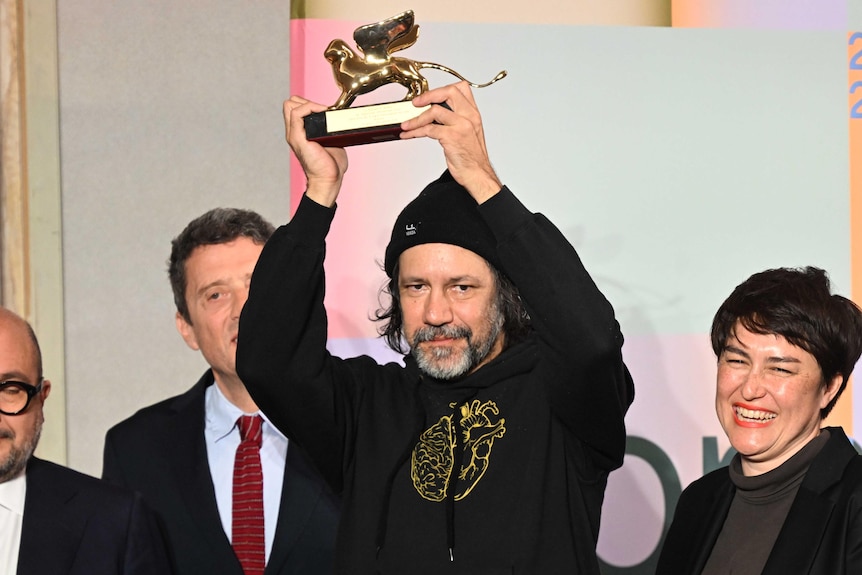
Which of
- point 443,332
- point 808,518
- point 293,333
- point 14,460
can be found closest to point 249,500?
point 14,460

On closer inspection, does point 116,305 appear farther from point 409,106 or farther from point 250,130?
point 409,106

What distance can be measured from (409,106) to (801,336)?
887 millimetres

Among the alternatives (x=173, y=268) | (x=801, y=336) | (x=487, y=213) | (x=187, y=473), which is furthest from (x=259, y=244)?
(x=801, y=336)

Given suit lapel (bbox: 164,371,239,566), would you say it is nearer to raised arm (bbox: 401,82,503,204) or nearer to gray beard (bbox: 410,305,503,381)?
gray beard (bbox: 410,305,503,381)

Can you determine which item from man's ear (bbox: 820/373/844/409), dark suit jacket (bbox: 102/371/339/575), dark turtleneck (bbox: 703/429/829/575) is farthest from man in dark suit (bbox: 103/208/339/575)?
man's ear (bbox: 820/373/844/409)

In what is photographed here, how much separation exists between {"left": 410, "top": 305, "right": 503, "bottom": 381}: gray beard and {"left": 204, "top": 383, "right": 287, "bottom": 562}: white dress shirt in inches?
27.7

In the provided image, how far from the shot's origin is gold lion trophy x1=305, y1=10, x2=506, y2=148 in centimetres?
216

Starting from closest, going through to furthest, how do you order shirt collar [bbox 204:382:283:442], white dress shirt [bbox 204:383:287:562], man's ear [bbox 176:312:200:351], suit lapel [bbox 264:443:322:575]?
suit lapel [bbox 264:443:322:575], white dress shirt [bbox 204:383:287:562], shirt collar [bbox 204:382:283:442], man's ear [bbox 176:312:200:351]

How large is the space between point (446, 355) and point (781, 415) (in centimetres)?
68

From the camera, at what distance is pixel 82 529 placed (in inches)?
91.6

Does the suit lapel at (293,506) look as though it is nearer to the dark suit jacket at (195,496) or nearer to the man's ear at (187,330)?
the dark suit jacket at (195,496)

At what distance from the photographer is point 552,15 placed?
3.85m

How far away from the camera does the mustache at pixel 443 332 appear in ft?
7.17

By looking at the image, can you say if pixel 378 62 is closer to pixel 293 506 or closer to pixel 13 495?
pixel 293 506
